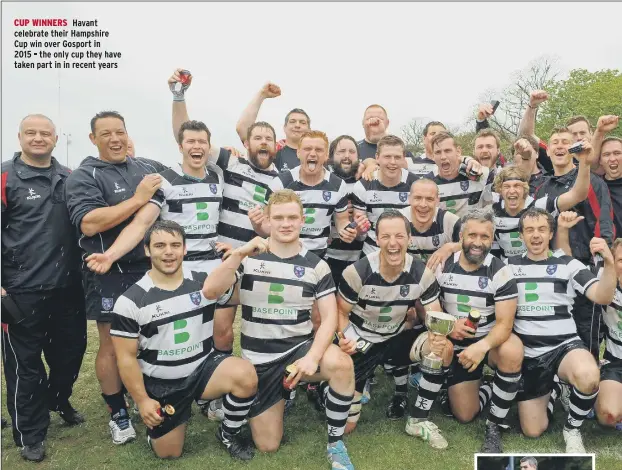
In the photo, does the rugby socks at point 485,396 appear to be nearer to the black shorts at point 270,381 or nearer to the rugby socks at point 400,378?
the rugby socks at point 400,378

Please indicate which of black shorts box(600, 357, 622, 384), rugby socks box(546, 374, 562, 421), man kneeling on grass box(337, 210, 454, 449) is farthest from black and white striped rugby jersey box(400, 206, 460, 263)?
black shorts box(600, 357, 622, 384)

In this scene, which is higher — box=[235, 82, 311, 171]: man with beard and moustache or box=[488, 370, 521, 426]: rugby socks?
box=[235, 82, 311, 171]: man with beard and moustache

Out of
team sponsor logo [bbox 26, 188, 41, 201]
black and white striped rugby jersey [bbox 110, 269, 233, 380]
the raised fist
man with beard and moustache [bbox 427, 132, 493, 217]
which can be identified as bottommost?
black and white striped rugby jersey [bbox 110, 269, 233, 380]

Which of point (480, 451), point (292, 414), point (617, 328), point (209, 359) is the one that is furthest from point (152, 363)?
point (617, 328)

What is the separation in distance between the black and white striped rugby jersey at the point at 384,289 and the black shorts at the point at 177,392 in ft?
4.33

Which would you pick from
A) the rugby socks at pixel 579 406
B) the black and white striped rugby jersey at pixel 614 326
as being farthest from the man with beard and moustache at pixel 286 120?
the rugby socks at pixel 579 406

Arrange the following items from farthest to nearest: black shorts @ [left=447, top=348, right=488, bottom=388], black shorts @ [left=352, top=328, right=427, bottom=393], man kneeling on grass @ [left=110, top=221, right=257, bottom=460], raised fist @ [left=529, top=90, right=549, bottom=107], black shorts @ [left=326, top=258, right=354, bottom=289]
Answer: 1. raised fist @ [left=529, top=90, right=549, bottom=107]
2. black shorts @ [left=326, top=258, right=354, bottom=289]
3. black shorts @ [left=447, top=348, right=488, bottom=388]
4. black shorts @ [left=352, top=328, right=427, bottom=393]
5. man kneeling on grass @ [left=110, top=221, right=257, bottom=460]

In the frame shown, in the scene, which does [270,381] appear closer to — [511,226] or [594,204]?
[511,226]

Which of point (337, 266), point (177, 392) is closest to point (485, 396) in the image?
point (337, 266)

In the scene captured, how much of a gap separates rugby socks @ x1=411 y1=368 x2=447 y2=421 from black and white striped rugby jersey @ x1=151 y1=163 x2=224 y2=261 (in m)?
2.17

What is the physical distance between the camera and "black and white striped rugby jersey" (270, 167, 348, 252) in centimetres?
518

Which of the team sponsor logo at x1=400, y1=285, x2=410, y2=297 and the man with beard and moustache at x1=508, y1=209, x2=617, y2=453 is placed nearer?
the man with beard and moustache at x1=508, y1=209, x2=617, y2=453

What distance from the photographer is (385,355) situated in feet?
16.0

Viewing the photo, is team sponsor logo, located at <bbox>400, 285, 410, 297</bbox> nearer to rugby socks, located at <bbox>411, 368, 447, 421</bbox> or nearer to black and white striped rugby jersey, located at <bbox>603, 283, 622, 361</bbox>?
rugby socks, located at <bbox>411, 368, 447, 421</bbox>
